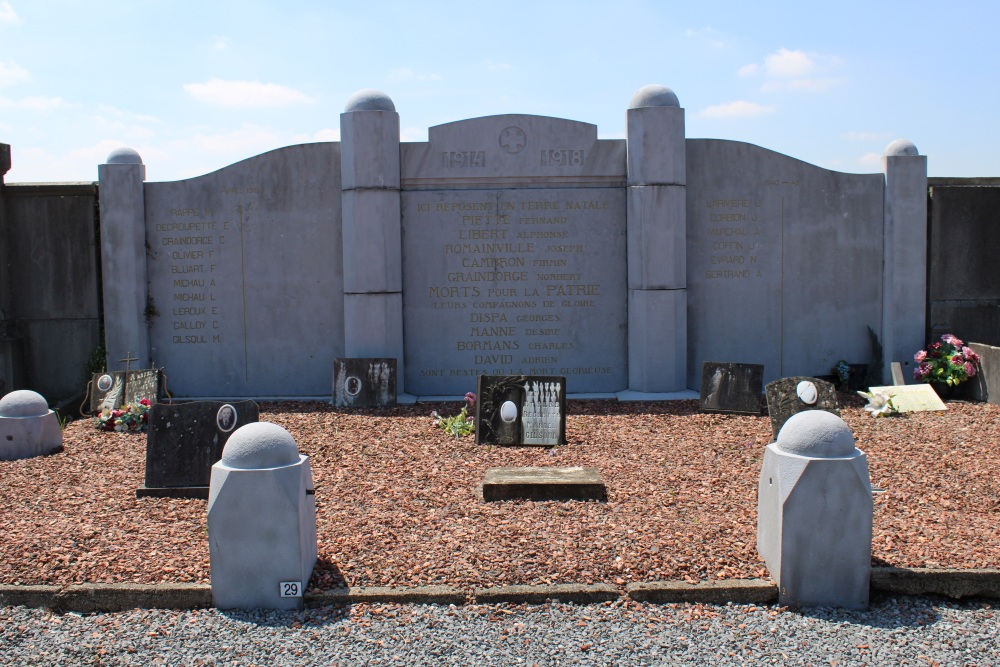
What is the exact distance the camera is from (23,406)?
7.05m

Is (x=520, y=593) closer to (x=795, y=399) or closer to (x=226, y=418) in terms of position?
(x=226, y=418)

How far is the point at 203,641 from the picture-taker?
364cm

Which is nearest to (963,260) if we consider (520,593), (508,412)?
(508,412)

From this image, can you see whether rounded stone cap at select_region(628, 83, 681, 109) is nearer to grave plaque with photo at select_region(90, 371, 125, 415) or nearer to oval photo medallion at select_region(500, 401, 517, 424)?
oval photo medallion at select_region(500, 401, 517, 424)

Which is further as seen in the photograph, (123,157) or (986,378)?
(123,157)

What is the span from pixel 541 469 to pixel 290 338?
513 cm

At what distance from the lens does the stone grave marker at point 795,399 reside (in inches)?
277

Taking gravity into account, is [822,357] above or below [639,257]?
below

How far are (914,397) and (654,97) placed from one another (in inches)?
172

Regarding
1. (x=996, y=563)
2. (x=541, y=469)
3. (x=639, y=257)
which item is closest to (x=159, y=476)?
(x=541, y=469)

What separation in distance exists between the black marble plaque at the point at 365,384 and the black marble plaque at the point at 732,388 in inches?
134

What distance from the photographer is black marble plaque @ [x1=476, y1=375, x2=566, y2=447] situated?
A: 7.07m

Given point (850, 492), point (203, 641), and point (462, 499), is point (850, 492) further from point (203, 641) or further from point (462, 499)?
point (203, 641)

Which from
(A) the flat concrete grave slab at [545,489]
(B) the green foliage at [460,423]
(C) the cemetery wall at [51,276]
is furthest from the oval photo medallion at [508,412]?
(C) the cemetery wall at [51,276]
